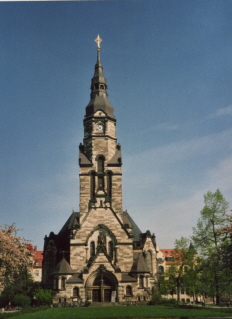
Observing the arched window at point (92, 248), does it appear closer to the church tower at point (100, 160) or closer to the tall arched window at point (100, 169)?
the church tower at point (100, 160)

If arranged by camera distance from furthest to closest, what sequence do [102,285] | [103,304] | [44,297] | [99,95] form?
1. [99,95]
2. [102,285]
3. [103,304]
4. [44,297]

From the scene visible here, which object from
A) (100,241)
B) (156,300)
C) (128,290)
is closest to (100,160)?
(100,241)

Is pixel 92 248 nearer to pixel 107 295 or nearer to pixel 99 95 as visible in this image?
pixel 107 295

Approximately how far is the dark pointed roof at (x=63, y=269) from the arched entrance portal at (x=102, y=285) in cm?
276

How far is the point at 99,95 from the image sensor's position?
2263 inches

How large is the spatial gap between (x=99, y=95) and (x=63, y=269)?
1075 inches

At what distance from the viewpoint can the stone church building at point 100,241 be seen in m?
45.0

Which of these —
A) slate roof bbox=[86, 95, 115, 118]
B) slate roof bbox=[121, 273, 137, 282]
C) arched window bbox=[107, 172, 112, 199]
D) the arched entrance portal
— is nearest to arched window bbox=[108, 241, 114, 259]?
the arched entrance portal

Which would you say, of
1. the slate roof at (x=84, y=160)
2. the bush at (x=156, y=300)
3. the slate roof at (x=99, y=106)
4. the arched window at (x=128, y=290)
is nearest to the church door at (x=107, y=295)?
the arched window at (x=128, y=290)

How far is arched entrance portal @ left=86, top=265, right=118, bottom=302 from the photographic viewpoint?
4500cm

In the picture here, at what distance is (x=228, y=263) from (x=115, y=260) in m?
26.6

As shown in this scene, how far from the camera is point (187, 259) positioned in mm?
46312

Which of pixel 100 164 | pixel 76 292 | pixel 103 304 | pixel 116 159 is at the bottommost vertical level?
pixel 103 304

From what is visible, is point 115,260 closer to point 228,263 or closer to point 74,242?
point 74,242
